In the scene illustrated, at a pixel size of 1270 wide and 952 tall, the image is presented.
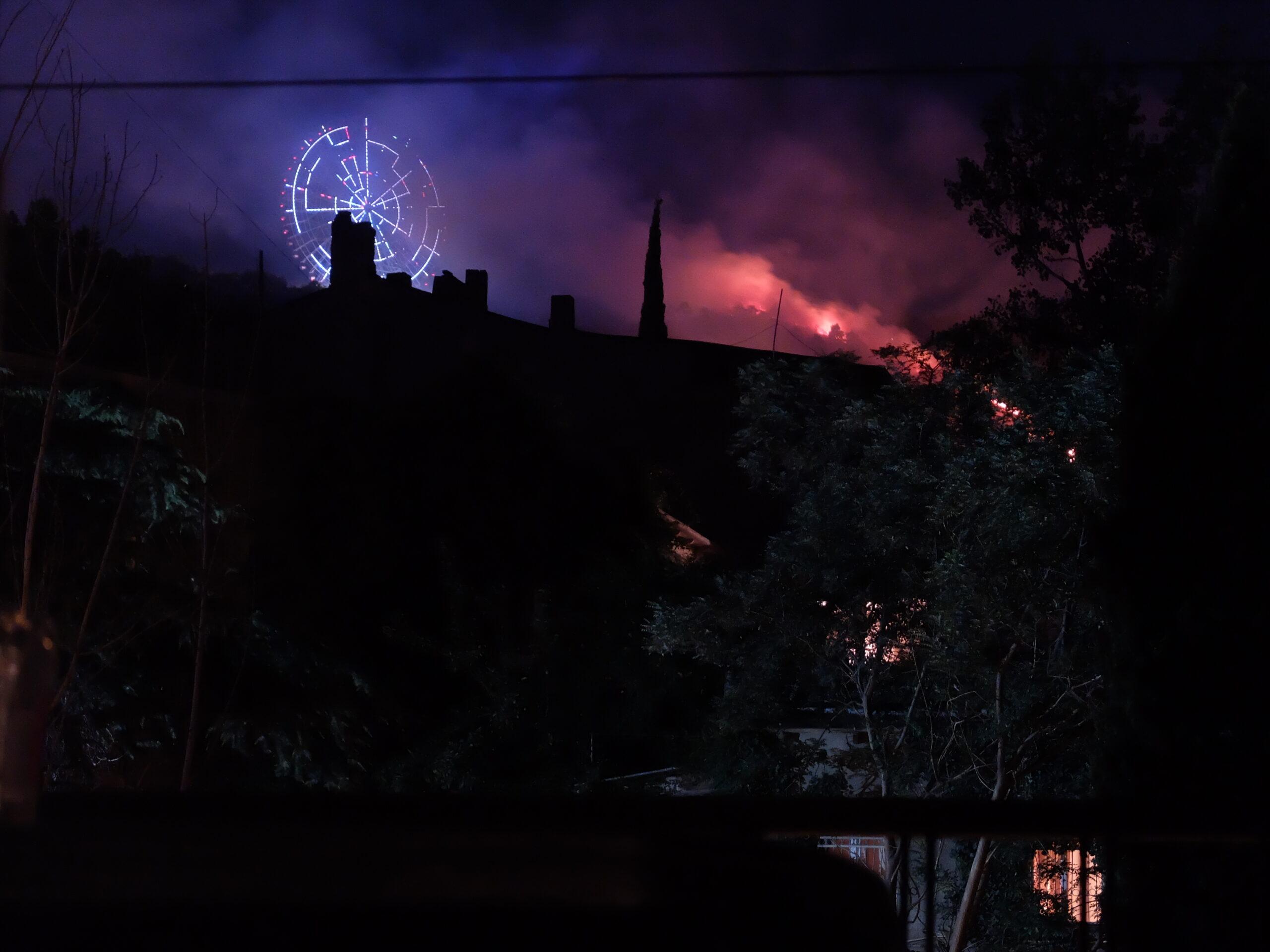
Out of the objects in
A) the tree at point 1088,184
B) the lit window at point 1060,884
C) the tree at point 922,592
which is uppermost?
the tree at point 1088,184

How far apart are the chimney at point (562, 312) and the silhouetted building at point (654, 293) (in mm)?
2488

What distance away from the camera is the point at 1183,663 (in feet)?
15.0

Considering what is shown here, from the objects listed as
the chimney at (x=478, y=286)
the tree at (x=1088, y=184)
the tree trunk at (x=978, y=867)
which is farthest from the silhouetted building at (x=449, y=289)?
the tree trunk at (x=978, y=867)

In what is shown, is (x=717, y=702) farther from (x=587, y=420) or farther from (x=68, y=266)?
(x=587, y=420)

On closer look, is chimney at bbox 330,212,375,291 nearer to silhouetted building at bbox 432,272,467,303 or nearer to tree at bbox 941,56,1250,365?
silhouetted building at bbox 432,272,467,303

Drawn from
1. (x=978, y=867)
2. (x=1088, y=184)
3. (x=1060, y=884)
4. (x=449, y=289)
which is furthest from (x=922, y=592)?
(x=449, y=289)

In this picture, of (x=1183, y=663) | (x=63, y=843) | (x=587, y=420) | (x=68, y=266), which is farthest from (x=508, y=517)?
(x=63, y=843)

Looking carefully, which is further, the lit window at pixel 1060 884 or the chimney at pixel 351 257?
the chimney at pixel 351 257

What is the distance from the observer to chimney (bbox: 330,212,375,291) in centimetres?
2200

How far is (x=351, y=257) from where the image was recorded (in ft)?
72.6

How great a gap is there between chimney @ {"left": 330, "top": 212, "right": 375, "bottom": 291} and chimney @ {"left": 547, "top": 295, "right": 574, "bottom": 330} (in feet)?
15.3

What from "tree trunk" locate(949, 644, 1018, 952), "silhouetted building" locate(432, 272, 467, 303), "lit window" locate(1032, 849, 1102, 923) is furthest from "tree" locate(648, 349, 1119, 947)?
"silhouetted building" locate(432, 272, 467, 303)

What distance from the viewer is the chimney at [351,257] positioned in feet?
72.2

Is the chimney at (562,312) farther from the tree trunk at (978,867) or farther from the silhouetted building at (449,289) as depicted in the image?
the tree trunk at (978,867)
